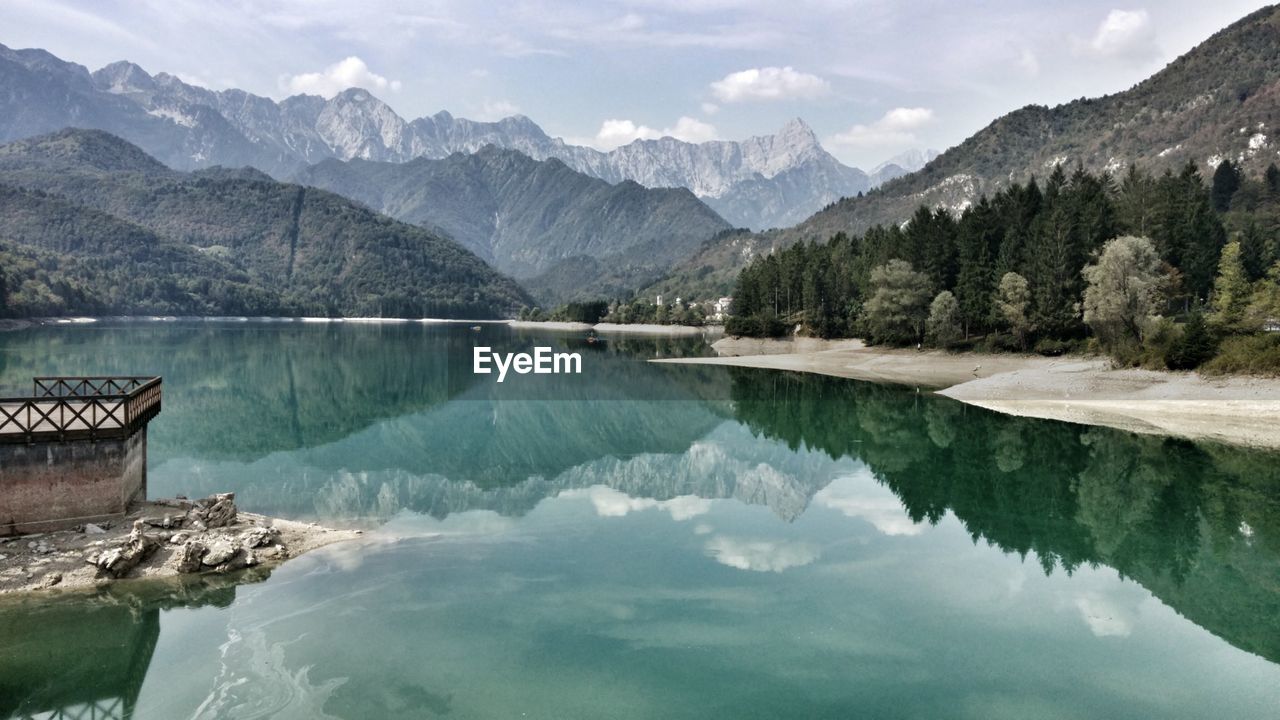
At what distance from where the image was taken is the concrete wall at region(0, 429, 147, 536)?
19703mm

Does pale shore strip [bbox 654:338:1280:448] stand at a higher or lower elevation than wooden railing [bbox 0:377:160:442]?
lower

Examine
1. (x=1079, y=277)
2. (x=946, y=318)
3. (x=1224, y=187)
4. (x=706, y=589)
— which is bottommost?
(x=706, y=589)

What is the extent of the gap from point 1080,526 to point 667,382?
49732 mm

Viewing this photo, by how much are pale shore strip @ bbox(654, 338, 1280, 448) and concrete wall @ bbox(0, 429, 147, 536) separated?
48.2 meters

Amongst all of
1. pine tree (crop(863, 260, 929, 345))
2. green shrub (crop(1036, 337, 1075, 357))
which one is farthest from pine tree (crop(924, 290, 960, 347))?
green shrub (crop(1036, 337, 1075, 357))

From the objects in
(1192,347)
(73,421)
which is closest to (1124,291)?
(1192,347)

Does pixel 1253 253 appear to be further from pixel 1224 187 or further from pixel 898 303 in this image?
pixel 1224 187

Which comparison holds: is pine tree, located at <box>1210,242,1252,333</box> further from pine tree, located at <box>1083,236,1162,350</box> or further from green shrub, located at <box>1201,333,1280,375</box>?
pine tree, located at <box>1083,236,1162,350</box>

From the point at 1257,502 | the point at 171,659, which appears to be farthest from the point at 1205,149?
the point at 171,659

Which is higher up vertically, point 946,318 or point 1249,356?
point 946,318

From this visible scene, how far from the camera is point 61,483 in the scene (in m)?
20.3

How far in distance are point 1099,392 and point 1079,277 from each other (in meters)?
23.1

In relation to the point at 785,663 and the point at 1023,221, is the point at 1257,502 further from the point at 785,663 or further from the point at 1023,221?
the point at 1023,221

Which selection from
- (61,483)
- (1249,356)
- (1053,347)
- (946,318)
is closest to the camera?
(61,483)
